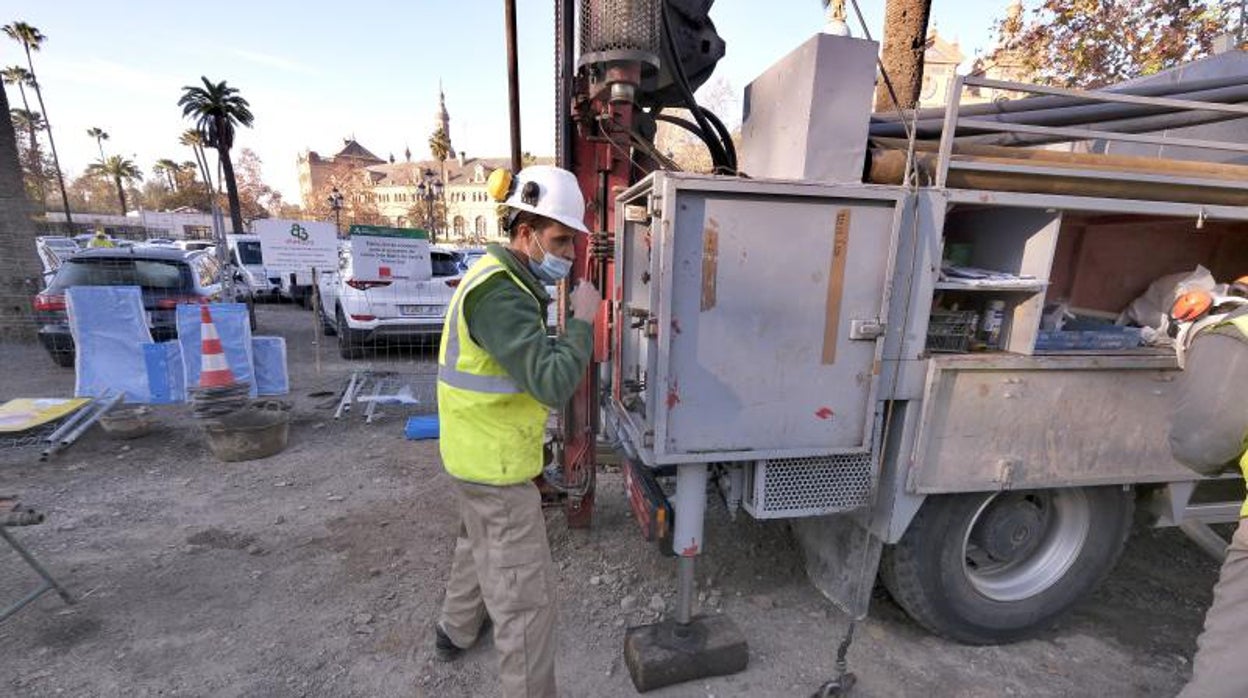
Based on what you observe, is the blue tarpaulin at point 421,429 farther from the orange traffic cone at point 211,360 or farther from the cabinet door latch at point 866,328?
the cabinet door latch at point 866,328

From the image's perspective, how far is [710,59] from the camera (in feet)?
9.53

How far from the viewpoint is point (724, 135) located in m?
2.97

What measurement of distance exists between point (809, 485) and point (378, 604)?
2.31m

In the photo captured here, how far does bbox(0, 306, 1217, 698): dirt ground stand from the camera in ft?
8.22

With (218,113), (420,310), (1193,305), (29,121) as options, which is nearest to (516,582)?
(1193,305)

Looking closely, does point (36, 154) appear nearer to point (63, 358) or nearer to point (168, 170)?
point (168, 170)

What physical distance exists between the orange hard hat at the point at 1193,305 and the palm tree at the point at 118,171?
7351 centimetres

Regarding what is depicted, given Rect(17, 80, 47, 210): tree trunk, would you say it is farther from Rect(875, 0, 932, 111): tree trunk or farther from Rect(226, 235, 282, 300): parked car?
Rect(875, 0, 932, 111): tree trunk

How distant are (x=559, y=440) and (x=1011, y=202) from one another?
271 centimetres

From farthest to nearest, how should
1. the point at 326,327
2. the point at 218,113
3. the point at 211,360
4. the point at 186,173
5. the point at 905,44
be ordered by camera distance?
the point at 186,173 → the point at 218,113 → the point at 326,327 → the point at 905,44 → the point at 211,360

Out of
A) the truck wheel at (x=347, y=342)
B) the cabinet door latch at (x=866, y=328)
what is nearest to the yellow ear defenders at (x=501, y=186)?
the cabinet door latch at (x=866, y=328)

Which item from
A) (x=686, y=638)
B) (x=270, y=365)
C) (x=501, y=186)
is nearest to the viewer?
(x=501, y=186)

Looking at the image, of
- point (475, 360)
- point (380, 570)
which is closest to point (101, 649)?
point (380, 570)

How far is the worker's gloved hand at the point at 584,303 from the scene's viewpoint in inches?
79.4
